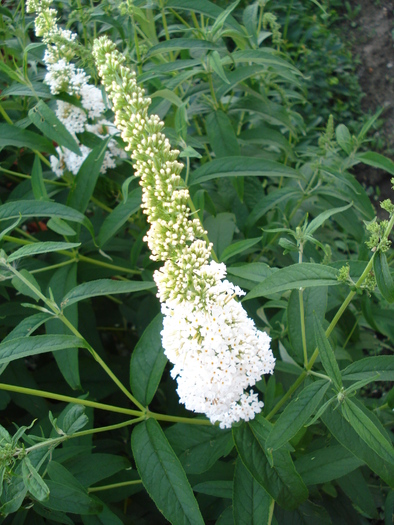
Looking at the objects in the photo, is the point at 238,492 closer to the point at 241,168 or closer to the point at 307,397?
the point at 307,397

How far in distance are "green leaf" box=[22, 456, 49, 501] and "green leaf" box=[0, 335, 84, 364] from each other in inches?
12.3

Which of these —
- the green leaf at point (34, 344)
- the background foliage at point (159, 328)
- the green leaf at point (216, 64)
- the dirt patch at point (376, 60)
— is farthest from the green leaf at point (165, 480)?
the dirt patch at point (376, 60)

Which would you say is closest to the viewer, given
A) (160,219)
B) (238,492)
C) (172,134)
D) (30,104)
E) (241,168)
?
(160,219)

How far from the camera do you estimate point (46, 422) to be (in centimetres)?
226

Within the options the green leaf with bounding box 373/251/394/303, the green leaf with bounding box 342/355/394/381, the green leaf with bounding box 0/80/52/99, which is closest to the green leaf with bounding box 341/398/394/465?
the green leaf with bounding box 342/355/394/381

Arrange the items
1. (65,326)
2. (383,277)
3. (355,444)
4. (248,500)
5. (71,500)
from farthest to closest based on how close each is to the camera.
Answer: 1. (65,326)
2. (71,500)
3. (248,500)
4. (355,444)
5. (383,277)

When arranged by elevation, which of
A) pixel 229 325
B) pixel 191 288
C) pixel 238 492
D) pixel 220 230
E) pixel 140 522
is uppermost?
pixel 191 288

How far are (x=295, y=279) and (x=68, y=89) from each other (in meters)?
1.59

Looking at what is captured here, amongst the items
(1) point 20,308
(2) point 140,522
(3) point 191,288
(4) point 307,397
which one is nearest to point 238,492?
(4) point 307,397

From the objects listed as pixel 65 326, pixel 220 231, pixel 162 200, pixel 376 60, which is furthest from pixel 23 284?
pixel 376 60

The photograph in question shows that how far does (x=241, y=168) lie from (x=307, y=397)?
0.99m

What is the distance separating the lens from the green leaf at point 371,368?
1574mm

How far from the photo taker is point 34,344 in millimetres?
1543

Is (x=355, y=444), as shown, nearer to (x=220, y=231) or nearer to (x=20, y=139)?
(x=220, y=231)
